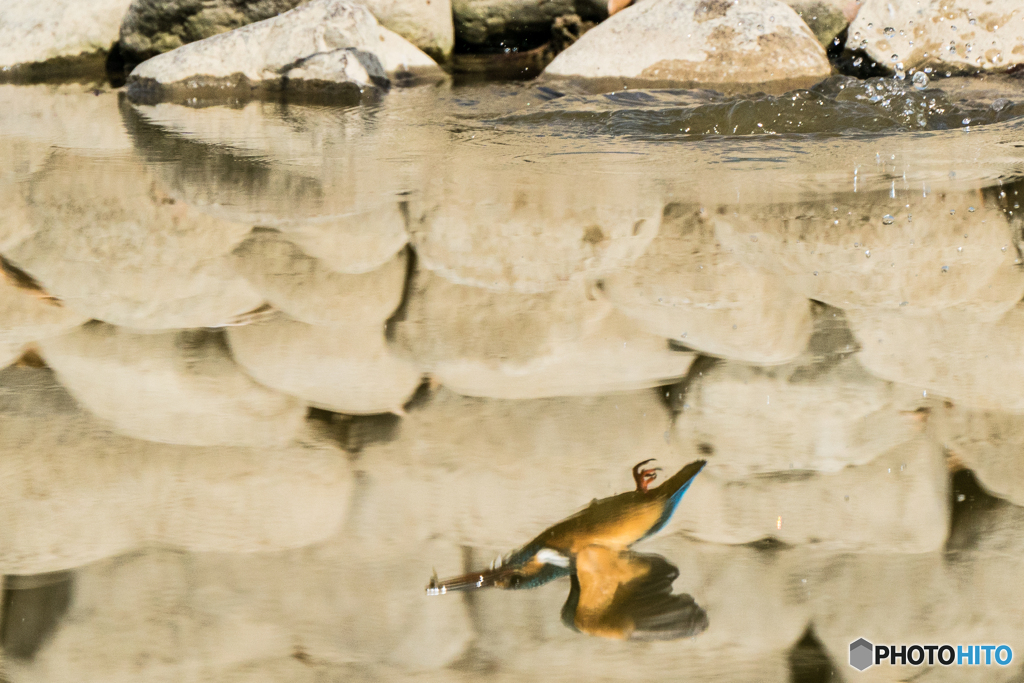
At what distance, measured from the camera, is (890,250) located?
166 centimetres

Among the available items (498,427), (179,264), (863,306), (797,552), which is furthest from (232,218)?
(797,552)

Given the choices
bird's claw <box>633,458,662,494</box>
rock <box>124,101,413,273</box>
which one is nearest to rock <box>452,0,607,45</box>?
rock <box>124,101,413,273</box>

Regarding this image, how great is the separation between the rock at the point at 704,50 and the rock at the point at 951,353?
2625 mm

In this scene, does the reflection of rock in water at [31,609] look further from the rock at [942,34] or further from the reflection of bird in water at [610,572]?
the rock at [942,34]

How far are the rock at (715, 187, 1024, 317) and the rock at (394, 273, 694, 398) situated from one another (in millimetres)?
366

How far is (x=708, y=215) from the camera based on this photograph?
1.85m

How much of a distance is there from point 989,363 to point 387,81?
135 inches

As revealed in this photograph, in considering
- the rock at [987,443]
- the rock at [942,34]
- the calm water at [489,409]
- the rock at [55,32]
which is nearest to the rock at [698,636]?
the calm water at [489,409]

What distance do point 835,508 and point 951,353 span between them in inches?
18.0

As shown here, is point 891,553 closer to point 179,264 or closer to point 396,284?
point 396,284

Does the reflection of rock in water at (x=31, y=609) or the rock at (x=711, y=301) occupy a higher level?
the rock at (x=711, y=301)

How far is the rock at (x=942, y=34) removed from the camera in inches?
159

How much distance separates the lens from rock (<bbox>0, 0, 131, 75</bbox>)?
4957 mm

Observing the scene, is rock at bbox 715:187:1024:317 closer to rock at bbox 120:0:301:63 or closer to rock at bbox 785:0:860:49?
rock at bbox 785:0:860:49
